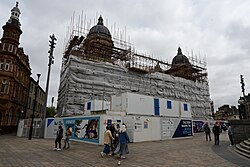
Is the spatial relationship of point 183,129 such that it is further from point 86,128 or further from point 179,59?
point 179,59

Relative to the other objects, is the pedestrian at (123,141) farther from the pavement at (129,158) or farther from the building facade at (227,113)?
the building facade at (227,113)

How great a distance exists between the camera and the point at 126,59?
29.3m

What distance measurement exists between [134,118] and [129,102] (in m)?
2.36

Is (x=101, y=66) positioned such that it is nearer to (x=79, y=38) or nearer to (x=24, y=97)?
(x=79, y=38)

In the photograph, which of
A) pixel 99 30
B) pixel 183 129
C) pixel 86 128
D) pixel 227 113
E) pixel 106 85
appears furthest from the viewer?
pixel 227 113

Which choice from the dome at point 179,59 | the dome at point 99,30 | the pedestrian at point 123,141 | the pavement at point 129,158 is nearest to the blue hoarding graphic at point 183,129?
the pavement at point 129,158

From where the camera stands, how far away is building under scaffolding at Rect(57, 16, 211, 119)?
75.2 feet

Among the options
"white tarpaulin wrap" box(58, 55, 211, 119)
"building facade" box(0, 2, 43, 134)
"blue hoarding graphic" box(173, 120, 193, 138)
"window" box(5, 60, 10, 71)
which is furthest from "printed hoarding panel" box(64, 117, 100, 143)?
"window" box(5, 60, 10, 71)

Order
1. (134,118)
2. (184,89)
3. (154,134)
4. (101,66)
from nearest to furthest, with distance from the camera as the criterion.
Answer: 1. (134,118)
2. (154,134)
3. (101,66)
4. (184,89)

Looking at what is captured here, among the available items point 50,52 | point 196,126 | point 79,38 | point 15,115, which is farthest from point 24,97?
point 196,126

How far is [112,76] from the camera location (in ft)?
84.1

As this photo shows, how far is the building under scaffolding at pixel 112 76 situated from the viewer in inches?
902

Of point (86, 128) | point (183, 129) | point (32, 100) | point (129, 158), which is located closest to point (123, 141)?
point (129, 158)

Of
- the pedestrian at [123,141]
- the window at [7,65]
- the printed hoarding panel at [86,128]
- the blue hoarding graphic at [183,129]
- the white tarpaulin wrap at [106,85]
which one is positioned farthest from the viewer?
the window at [7,65]
